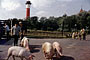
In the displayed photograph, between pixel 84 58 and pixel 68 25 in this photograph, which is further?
pixel 68 25

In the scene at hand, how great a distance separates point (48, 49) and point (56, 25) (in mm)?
54563

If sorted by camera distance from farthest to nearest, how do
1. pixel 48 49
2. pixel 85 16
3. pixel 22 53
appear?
pixel 85 16 → pixel 48 49 → pixel 22 53

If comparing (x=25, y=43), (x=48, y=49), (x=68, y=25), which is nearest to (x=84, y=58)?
(x=48, y=49)

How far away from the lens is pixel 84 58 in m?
8.55

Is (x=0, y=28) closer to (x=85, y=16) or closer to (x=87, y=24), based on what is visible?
(x=87, y=24)

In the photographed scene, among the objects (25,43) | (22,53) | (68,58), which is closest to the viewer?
(22,53)

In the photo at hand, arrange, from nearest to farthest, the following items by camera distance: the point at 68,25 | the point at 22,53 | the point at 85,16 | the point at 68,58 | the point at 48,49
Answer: the point at 22,53 → the point at 48,49 → the point at 68,58 → the point at 68,25 → the point at 85,16

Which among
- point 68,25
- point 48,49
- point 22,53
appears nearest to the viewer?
point 22,53

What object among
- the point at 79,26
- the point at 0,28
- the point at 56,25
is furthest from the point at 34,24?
the point at 0,28

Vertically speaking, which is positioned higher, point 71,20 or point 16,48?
point 71,20

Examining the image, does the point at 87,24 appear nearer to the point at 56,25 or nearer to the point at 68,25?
the point at 68,25

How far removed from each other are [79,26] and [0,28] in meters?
42.1

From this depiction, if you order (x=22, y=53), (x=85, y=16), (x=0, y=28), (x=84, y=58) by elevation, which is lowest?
(x=84, y=58)

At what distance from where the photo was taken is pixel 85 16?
60.5m
